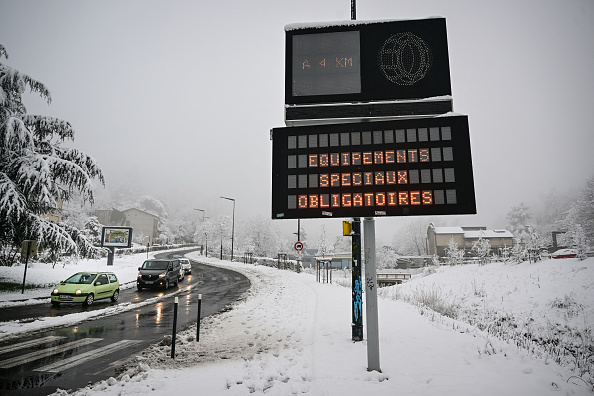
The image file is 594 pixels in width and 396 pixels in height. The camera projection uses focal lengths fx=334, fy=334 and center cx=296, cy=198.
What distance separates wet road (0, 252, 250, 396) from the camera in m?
6.20

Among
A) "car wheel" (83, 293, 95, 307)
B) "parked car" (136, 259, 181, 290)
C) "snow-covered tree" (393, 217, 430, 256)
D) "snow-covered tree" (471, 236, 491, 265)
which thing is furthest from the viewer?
"snow-covered tree" (393, 217, 430, 256)

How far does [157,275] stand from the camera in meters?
21.7

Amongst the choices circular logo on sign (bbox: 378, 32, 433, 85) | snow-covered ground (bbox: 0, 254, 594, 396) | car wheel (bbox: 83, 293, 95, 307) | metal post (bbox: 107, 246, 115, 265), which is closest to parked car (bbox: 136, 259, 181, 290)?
car wheel (bbox: 83, 293, 95, 307)

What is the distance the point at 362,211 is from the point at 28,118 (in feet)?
65.1

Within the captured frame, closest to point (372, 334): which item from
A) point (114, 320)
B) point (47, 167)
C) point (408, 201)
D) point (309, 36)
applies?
point (408, 201)

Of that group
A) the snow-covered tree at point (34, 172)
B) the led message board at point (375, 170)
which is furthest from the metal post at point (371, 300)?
the snow-covered tree at point (34, 172)

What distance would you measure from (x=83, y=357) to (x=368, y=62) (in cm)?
953

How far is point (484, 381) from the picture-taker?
19.5ft

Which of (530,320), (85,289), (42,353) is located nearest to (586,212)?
(530,320)

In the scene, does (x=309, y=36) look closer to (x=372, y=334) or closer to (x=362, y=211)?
(x=362, y=211)

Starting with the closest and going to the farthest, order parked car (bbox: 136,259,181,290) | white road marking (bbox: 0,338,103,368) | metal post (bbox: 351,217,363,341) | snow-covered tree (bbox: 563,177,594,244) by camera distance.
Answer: white road marking (bbox: 0,338,103,368)
metal post (bbox: 351,217,363,341)
parked car (bbox: 136,259,181,290)
snow-covered tree (bbox: 563,177,594,244)

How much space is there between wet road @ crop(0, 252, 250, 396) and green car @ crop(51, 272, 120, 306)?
451 mm

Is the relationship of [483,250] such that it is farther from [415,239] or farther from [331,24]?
[415,239]

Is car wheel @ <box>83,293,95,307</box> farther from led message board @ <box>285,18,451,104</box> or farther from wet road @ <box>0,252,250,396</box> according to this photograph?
led message board @ <box>285,18,451,104</box>
